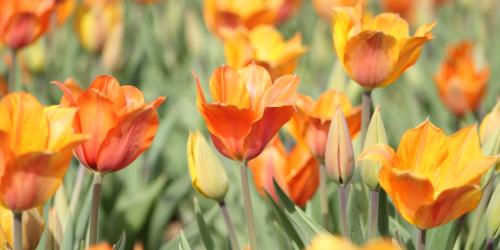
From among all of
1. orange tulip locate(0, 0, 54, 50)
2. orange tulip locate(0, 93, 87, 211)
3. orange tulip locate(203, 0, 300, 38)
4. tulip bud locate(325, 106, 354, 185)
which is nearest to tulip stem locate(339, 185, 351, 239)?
tulip bud locate(325, 106, 354, 185)

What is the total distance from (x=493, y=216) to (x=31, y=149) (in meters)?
0.61

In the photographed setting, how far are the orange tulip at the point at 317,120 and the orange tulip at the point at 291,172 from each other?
6 cm

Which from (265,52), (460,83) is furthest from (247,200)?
(460,83)

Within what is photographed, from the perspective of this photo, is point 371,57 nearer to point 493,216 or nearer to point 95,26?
point 493,216

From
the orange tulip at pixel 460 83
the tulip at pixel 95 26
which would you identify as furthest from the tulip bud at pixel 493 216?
the tulip at pixel 95 26

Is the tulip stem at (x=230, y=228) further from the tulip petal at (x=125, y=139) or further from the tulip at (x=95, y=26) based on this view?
the tulip at (x=95, y=26)

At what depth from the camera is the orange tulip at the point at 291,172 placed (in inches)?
55.1

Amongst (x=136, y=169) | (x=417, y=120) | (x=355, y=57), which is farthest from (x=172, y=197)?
(x=355, y=57)

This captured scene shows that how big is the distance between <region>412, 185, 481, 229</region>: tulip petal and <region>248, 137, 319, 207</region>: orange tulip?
1.39 ft

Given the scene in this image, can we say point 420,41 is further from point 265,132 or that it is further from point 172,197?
point 172,197

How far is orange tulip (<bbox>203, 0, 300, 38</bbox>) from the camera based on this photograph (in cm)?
218

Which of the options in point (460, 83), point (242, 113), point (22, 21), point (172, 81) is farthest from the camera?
point (172, 81)

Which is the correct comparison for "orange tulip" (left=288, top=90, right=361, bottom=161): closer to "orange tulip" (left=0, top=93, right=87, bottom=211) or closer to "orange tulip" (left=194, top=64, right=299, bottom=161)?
"orange tulip" (left=194, top=64, right=299, bottom=161)

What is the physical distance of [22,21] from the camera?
1718 millimetres
